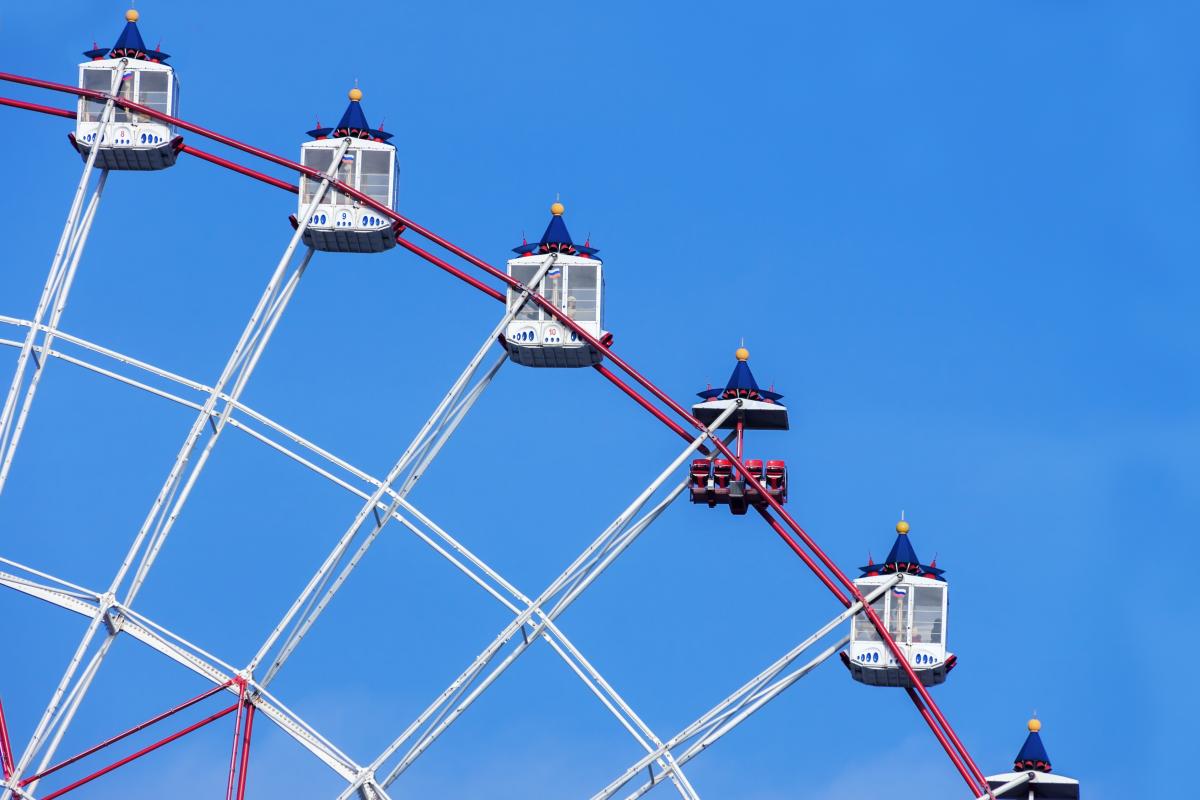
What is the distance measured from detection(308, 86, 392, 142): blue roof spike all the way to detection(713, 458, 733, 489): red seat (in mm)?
11277

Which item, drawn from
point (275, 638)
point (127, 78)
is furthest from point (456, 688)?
point (127, 78)

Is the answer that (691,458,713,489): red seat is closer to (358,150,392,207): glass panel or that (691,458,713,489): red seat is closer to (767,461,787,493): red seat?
(767,461,787,493): red seat

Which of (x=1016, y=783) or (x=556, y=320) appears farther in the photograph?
(x=556, y=320)

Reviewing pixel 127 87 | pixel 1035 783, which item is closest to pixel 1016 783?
pixel 1035 783

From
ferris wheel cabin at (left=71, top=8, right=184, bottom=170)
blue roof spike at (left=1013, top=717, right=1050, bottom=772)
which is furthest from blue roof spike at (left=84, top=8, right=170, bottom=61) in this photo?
blue roof spike at (left=1013, top=717, right=1050, bottom=772)

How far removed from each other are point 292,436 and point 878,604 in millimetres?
14198

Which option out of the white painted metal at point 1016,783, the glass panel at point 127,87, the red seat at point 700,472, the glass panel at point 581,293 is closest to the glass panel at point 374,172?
the glass panel at point 581,293

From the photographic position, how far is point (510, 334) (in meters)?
88.6

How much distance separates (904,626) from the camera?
3460 inches

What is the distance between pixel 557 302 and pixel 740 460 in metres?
5.74

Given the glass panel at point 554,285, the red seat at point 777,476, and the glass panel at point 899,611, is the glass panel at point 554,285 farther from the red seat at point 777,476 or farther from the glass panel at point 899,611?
the glass panel at point 899,611

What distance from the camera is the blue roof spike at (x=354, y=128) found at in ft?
296

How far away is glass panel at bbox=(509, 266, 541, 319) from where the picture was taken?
88812mm

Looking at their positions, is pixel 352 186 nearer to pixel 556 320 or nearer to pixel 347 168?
pixel 347 168
